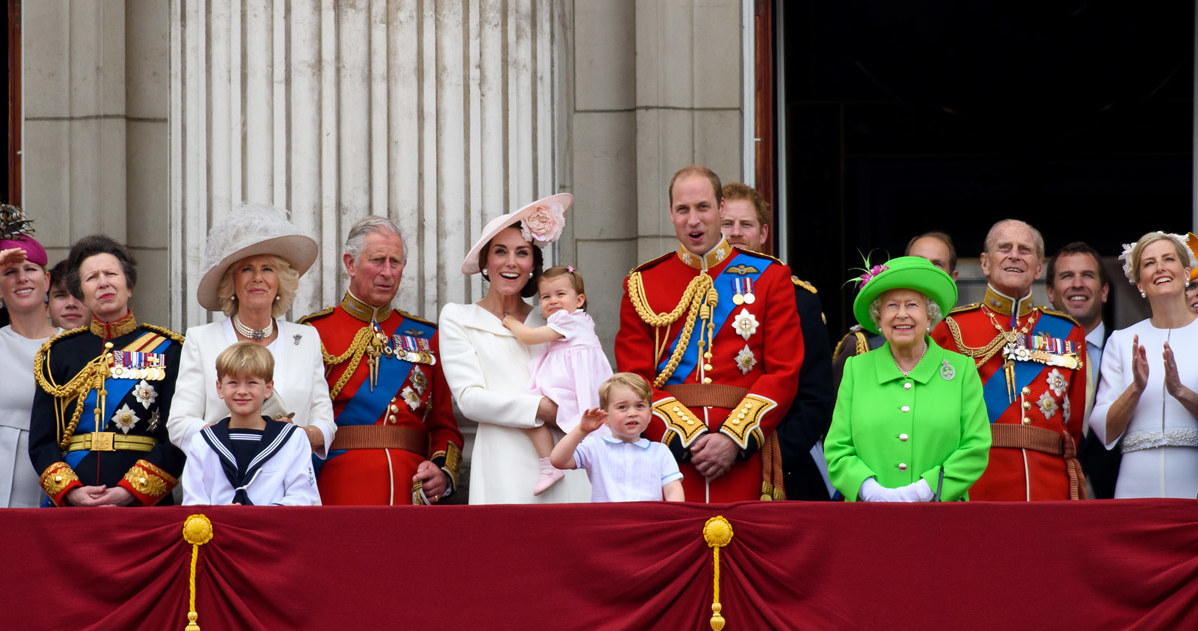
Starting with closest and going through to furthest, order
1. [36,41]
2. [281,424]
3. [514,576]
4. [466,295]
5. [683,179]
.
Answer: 1. [514,576]
2. [281,424]
3. [683,179]
4. [466,295]
5. [36,41]

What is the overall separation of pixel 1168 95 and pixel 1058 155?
721 mm

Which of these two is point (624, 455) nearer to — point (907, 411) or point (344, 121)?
point (907, 411)

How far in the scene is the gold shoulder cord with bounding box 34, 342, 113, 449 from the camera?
597 centimetres

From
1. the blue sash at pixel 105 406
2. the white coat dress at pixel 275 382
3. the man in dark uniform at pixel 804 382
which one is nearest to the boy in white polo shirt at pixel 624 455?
the man in dark uniform at pixel 804 382

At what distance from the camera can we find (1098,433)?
6207mm

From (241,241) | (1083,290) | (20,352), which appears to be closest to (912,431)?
(1083,290)

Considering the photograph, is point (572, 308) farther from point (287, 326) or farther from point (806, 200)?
point (806, 200)

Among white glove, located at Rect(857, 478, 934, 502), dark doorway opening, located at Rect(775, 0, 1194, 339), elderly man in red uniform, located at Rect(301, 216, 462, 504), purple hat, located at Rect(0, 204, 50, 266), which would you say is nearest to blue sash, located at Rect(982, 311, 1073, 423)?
white glove, located at Rect(857, 478, 934, 502)

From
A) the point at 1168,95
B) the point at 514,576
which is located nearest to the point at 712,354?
the point at 514,576

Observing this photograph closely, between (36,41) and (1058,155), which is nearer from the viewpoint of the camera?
(36,41)

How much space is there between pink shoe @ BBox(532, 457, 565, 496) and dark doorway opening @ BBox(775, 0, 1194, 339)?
16.4ft

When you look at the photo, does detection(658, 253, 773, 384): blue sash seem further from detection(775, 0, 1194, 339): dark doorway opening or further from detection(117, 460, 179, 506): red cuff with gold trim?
detection(775, 0, 1194, 339): dark doorway opening

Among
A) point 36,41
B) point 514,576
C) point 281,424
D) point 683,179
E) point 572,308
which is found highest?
point 36,41

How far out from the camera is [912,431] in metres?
5.71
